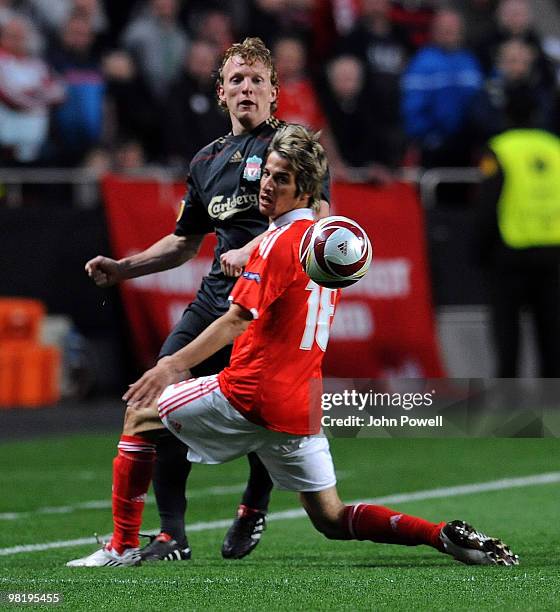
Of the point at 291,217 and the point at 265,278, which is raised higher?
the point at 291,217

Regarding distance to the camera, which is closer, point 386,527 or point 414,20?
point 386,527

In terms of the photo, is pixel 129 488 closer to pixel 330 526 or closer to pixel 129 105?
pixel 330 526

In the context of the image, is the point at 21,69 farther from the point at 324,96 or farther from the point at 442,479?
the point at 442,479

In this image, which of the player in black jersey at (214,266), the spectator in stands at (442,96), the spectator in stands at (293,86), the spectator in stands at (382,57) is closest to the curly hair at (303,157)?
the player in black jersey at (214,266)

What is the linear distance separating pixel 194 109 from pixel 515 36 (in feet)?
12.6

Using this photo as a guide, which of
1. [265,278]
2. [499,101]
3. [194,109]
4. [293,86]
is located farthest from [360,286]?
[265,278]

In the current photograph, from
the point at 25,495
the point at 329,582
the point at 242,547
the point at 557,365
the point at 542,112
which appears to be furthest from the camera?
the point at 542,112

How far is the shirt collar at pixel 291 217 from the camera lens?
663 centimetres

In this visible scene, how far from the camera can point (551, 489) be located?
1012 cm

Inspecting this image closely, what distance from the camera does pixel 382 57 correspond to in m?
16.2

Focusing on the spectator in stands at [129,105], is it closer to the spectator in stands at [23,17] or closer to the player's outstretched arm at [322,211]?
the spectator in stands at [23,17]

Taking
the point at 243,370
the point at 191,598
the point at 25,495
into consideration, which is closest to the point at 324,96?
the point at 25,495

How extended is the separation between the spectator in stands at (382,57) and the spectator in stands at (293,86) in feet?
2.89

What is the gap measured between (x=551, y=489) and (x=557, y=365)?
117 inches
